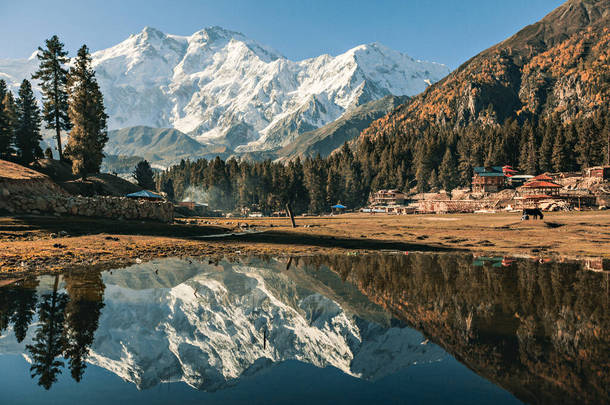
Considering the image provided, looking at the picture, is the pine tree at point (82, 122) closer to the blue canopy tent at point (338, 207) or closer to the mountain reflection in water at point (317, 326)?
the mountain reflection in water at point (317, 326)

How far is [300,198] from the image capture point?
526 feet

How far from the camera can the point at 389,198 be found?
14612 centimetres

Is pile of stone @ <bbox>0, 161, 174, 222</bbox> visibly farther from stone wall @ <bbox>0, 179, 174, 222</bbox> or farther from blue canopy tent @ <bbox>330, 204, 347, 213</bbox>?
blue canopy tent @ <bbox>330, 204, 347, 213</bbox>

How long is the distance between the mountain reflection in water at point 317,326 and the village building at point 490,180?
113 meters

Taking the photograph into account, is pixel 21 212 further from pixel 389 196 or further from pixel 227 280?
pixel 389 196

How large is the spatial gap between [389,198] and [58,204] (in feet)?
399

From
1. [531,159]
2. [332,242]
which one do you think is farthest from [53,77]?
[531,159]

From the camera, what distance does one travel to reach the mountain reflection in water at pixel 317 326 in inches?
396

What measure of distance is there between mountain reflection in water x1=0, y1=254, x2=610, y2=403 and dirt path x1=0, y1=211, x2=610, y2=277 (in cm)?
583

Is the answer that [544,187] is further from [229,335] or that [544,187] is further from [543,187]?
[229,335]

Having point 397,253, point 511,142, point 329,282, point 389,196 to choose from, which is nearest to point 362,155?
point 389,196

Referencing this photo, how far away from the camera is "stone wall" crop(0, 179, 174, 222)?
37094 millimetres

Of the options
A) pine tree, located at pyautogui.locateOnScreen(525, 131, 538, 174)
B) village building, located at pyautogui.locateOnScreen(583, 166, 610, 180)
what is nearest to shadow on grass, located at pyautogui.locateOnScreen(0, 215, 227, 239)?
village building, located at pyautogui.locateOnScreen(583, 166, 610, 180)

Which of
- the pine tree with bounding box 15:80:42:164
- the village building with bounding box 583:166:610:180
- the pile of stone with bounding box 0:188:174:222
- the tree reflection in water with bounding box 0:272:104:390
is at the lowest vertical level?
the tree reflection in water with bounding box 0:272:104:390
